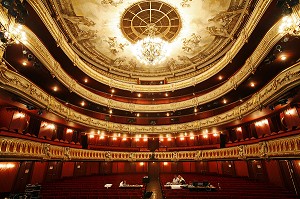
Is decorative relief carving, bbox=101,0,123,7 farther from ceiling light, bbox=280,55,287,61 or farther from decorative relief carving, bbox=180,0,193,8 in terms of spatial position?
ceiling light, bbox=280,55,287,61

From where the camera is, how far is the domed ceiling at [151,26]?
410 inches

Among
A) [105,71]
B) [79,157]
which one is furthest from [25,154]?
[105,71]

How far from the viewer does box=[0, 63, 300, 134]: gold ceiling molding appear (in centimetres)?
679

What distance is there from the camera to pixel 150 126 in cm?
1795

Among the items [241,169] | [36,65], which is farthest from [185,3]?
[241,169]

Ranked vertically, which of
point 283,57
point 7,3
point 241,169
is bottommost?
point 241,169

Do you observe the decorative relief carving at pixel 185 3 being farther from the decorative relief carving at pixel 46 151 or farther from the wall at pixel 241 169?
the wall at pixel 241 169

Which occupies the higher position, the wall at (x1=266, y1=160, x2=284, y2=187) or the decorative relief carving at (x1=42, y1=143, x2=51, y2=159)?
the decorative relief carving at (x1=42, y1=143, x2=51, y2=159)

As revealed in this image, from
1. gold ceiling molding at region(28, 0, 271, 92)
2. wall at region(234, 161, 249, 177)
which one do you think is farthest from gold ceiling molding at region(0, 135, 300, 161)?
gold ceiling molding at region(28, 0, 271, 92)

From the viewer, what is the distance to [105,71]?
1802cm

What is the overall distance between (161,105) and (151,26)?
920 cm

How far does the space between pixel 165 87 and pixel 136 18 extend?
340 inches

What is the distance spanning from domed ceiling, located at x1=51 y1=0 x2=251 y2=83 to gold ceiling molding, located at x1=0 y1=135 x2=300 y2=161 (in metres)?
8.39

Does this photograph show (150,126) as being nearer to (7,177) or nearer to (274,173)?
(274,173)
